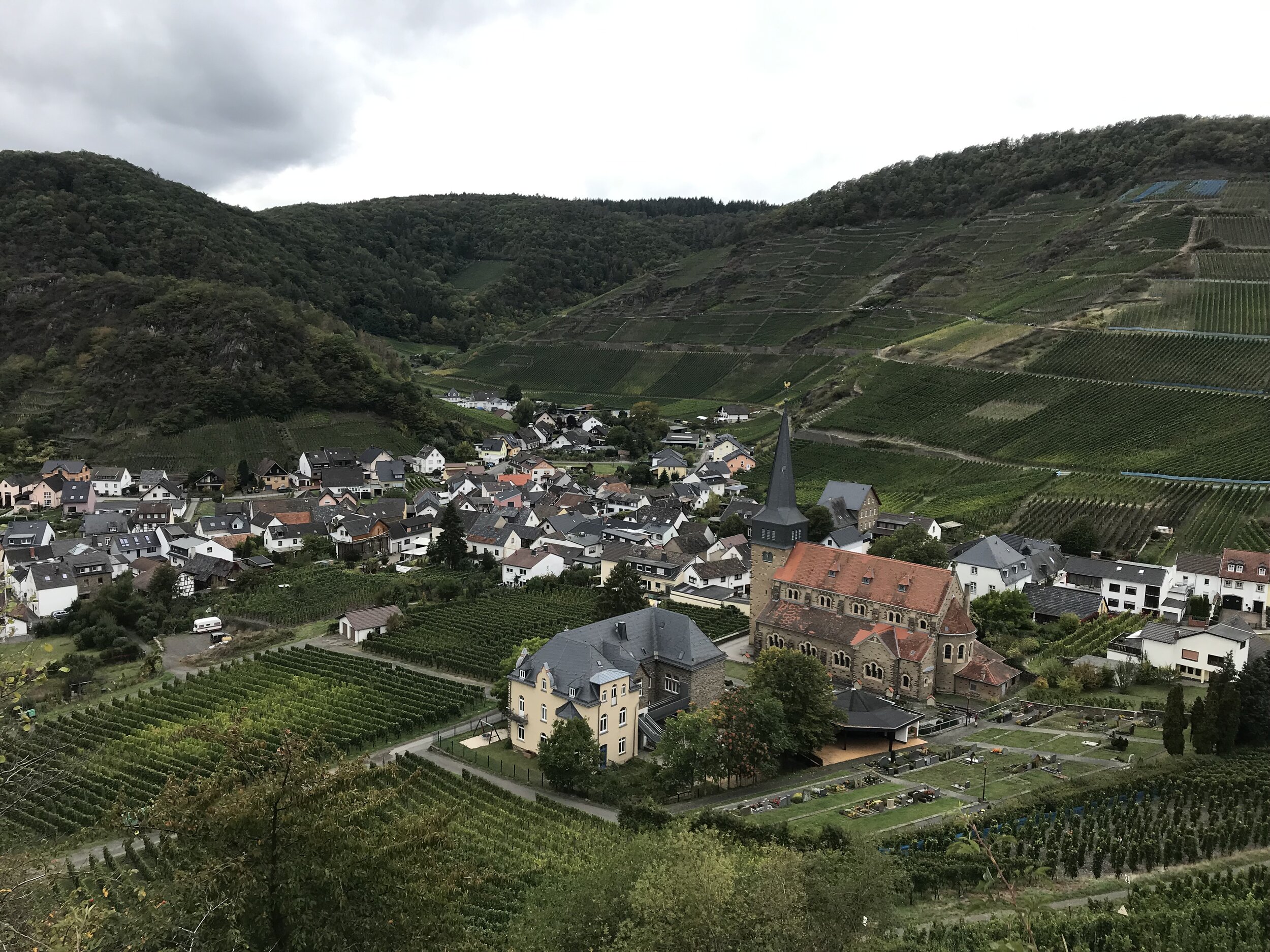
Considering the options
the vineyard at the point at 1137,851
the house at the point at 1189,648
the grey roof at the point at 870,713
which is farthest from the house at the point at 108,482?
the house at the point at 1189,648

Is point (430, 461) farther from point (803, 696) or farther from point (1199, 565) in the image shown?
point (1199, 565)

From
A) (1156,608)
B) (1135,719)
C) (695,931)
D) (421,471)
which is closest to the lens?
(695,931)

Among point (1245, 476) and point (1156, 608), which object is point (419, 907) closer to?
point (1156, 608)

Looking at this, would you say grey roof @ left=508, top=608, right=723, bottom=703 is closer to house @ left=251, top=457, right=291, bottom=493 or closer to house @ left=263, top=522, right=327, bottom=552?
house @ left=263, top=522, right=327, bottom=552

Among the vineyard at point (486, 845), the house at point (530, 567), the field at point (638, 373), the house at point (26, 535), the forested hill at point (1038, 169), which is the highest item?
the forested hill at point (1038, 169)

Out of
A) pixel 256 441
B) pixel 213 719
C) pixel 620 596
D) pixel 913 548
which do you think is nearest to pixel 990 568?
pixel 913 548

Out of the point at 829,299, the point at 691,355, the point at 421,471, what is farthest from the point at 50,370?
the point at 829,299

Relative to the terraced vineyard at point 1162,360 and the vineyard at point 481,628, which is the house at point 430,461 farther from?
the terraced vineyard at point 1162,360
